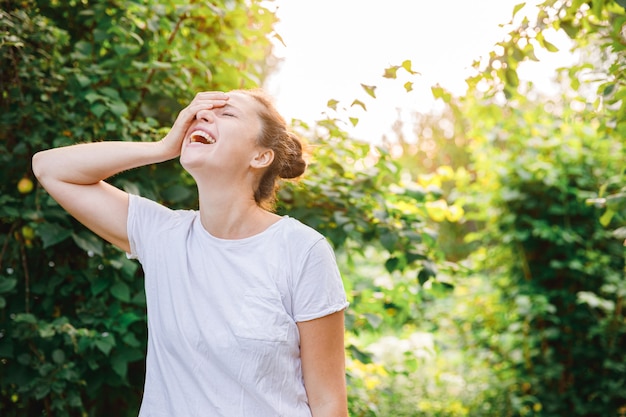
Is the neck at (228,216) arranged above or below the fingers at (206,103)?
below

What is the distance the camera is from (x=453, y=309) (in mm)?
4906

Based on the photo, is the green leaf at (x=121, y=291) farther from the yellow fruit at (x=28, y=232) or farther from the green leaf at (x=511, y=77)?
the green leaf at (x=511, y=77)

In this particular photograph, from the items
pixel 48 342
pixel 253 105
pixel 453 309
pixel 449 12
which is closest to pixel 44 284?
pixel 48 342

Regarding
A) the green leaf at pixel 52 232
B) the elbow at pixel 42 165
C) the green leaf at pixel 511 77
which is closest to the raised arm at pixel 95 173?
the elbow at pixel 42 165

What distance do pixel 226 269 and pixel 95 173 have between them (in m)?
0.41

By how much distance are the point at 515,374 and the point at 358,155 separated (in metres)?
2.50

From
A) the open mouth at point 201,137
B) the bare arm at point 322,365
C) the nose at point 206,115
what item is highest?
the nose at point 206,115

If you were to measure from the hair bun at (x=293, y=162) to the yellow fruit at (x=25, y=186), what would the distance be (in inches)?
36.0

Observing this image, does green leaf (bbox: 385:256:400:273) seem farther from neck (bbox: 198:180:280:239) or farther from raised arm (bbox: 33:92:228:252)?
raised arm (bbox: 33:92:228:252)

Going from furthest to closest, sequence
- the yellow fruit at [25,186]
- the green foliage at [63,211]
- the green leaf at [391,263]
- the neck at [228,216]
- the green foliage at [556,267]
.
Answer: the green foliage at [556,267]
the green leaf at [391,263]
the yellow fruit at [25,186]
the green foliage at [63,211]
the neck at [228,216]

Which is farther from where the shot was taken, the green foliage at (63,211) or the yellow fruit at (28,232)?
the yellow fruit at (28,232)

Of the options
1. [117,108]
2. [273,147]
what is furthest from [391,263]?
[117,108]

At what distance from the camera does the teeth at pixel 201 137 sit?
147 cm

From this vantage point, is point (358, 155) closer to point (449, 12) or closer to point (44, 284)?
point (449, 12)
